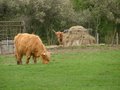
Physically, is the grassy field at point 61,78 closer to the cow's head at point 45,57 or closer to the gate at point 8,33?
the cow's head at point 45,57

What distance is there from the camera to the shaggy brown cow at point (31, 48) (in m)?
23.4

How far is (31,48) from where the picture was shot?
24094 mm

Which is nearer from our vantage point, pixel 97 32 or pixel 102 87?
pixel 102 87

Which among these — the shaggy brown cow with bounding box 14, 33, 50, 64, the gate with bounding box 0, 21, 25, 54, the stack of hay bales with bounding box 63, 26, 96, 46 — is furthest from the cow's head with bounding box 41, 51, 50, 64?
the stack of hay bales with bounding box 63, 26, 96, 46

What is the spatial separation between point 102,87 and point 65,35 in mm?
29743

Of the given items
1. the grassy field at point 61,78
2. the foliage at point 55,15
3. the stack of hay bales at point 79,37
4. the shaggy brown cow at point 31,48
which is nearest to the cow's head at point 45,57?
the shaggy brown cow at point 31,48

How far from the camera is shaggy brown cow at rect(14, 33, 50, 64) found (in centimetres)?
2344

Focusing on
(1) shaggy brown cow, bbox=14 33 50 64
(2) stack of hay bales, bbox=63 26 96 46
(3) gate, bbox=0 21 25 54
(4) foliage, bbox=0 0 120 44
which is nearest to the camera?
(1) shaggy brown cow, bbox=14 33 50 64

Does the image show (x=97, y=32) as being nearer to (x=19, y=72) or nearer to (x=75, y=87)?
(x=19, y=72)

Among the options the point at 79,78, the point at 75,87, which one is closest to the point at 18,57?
the point at 79,78

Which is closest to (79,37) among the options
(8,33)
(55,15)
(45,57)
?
(55,15)

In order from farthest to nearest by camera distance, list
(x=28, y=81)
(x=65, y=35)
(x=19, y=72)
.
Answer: (x=65, y=35)
(x=19, y=72)
(x=28, y=81)

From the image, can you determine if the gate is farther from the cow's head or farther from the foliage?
the cow's head

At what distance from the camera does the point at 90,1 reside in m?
49.1
